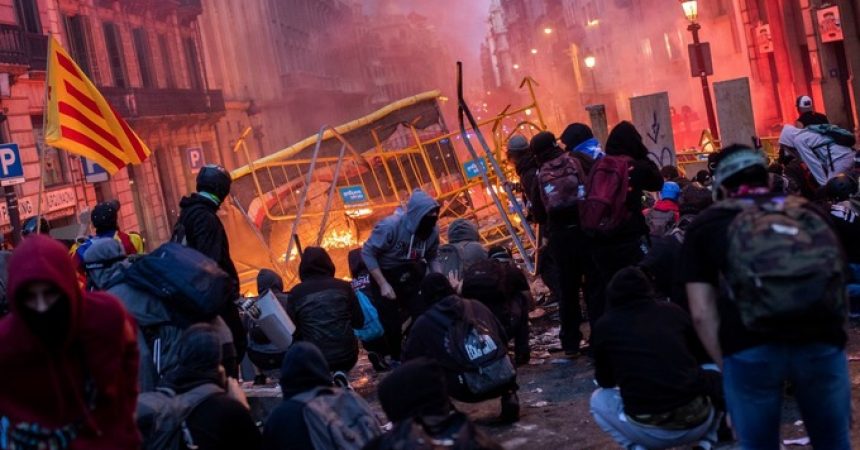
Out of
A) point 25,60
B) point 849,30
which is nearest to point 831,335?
point 849,30

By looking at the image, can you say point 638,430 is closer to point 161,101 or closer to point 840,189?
point 840,189

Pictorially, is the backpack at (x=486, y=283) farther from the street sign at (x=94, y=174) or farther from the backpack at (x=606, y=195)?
the street sign at (x=94, y=174)

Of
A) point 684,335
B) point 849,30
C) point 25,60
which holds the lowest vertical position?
point 684,335

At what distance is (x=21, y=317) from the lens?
3.21 meters

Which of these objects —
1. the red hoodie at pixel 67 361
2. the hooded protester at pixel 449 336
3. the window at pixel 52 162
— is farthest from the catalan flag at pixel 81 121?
the window at pixel 52 162

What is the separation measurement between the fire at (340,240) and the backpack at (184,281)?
10.1 metres

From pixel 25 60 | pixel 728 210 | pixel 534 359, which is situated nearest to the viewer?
pixel 728 210

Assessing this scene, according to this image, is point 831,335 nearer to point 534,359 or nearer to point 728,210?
point 728,210

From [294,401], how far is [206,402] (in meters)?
0.38

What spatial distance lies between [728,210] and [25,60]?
2364 cm

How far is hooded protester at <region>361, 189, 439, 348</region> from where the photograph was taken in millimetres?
8430

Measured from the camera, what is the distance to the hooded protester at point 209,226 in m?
6.80

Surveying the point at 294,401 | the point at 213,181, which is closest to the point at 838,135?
the point at 213,181

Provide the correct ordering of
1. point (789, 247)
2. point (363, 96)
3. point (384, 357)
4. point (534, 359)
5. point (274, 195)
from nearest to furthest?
point (789, 247) < point (534, 359) < point (384, 357) < point (274, 195) < point (363, 96)
